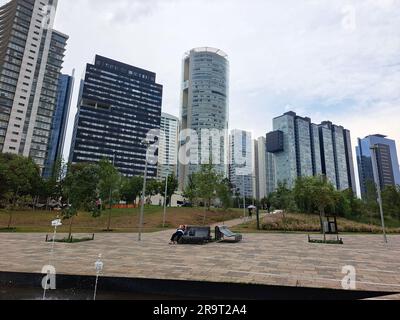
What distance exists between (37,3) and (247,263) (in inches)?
5628

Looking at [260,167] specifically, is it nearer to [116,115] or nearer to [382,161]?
[382,161]

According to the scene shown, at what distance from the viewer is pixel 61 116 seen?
554 feet

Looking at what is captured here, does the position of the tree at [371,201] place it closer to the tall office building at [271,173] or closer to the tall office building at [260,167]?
the tall office building at [260,167]

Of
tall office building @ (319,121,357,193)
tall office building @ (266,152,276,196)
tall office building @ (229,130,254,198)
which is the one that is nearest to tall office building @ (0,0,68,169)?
tall office building @ (229,130,254,198)

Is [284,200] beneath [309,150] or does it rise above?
beneath

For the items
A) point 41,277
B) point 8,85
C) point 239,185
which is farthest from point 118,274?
point 8,85

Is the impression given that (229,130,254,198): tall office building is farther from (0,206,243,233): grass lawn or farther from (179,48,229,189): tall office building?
(0,206,243,233): grass lawn

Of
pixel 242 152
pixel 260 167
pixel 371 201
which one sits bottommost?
pixel 371 201

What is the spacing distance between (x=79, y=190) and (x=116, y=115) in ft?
462

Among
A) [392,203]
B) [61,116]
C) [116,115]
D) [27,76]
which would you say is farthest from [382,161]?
[61,116]

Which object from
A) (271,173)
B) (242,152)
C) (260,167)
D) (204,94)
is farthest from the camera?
(204,94)

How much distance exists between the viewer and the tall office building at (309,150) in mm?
124938

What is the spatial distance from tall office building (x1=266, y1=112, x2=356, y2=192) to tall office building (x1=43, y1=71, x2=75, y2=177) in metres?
123

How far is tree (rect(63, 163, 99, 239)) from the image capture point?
19.4 metres
